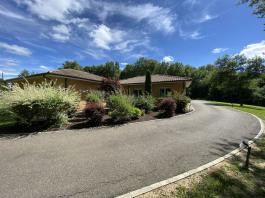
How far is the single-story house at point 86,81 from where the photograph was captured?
1520 cm

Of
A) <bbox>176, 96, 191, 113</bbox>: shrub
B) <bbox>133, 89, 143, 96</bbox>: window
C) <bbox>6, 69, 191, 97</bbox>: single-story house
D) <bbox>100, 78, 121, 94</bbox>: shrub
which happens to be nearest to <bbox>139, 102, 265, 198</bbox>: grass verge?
<bbox>176, 96, 191, 113</bbox>: shrub

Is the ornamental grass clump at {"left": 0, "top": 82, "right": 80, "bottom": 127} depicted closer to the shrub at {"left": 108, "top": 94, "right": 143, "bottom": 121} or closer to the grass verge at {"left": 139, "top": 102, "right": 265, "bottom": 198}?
the shrub at {"left": 108, "top": 94, "right": 143, "bottom": 121}

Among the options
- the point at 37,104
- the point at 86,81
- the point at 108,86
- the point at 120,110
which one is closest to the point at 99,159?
the point at 37,104

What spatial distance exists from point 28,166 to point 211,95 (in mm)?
52718

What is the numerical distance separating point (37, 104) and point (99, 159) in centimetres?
550

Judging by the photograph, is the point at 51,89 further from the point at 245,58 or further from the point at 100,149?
the point at 245,58

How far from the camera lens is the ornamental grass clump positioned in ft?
28.3

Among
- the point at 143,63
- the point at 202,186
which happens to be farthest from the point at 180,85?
the point at 143,63

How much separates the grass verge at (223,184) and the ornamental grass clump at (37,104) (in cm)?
742

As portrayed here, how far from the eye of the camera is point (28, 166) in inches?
187

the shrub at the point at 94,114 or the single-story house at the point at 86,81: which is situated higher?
the single-story house at the point at 86,81

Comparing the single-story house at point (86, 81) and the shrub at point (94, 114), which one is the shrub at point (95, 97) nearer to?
the single-story house at point (86, 81)

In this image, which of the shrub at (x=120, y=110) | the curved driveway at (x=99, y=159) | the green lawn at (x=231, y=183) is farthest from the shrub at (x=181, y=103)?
the green lawn at (x=231, y=183)

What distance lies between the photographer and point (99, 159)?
208 inches
